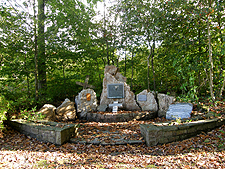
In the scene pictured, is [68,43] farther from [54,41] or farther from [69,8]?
[69,8]

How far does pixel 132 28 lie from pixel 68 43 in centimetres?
327

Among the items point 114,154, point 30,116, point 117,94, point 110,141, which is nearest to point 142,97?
point 117,94

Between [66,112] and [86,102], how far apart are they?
2.99 feet

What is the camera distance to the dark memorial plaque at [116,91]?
6.79 metres

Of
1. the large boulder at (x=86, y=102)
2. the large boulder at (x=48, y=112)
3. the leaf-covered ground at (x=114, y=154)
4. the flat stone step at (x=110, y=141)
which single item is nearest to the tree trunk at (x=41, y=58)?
the large boulder at (x=48, y=112)

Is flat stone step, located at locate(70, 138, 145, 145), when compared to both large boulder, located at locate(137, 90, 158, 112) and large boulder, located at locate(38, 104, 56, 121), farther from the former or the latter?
large boulder, located at locate(137, 90, 158, 112)

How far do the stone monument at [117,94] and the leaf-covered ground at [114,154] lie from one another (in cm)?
257

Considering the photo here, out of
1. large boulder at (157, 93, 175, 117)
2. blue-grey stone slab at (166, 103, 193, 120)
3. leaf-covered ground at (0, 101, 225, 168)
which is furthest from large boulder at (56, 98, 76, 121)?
blue-grey stone slab at (166, 103, 193, 120)

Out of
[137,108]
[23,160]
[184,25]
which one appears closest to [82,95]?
[137,108]

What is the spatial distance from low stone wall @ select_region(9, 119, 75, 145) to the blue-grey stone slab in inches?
136

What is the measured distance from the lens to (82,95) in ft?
21.8

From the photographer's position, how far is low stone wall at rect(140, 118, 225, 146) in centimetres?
356

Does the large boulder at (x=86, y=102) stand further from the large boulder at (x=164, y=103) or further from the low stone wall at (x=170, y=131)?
the low stone wall at (x=170, y=131)

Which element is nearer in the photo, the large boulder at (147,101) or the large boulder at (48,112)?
the large boulder at (48,112)
